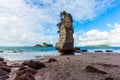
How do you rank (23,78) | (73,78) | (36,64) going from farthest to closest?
(36,64) < (73,78) < (23,78)

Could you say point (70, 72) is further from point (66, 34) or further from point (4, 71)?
point (66, 34)

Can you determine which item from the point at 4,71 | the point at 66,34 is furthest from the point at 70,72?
the point at 66,34

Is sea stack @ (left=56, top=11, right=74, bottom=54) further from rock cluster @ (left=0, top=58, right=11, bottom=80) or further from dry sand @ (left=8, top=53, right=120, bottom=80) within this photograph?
rock cluster @ (left=0, top=58, right=11, bottom=80)

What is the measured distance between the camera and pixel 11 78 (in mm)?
13531

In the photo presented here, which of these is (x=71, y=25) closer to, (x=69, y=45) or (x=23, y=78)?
A: (x=69, y=45)

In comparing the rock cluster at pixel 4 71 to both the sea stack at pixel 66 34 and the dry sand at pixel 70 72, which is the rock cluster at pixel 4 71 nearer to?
the dry sand at pixel 70 72

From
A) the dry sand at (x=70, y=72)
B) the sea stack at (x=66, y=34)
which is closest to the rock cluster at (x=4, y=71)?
the dry sand at (x=70, y=72)

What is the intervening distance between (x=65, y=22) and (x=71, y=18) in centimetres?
209

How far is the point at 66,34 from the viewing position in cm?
5384

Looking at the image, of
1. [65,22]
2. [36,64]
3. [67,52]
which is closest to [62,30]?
[65,22]

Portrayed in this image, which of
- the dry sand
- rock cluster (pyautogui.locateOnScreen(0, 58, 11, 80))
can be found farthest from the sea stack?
rock cluster (pyautogui.locateOnScreen(0, 58, 11, 80))

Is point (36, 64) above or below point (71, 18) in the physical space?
below

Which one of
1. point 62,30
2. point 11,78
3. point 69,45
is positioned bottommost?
point 11,78

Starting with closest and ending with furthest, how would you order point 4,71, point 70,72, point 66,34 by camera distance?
point 70,72 < point 4,71 < point 66,34
